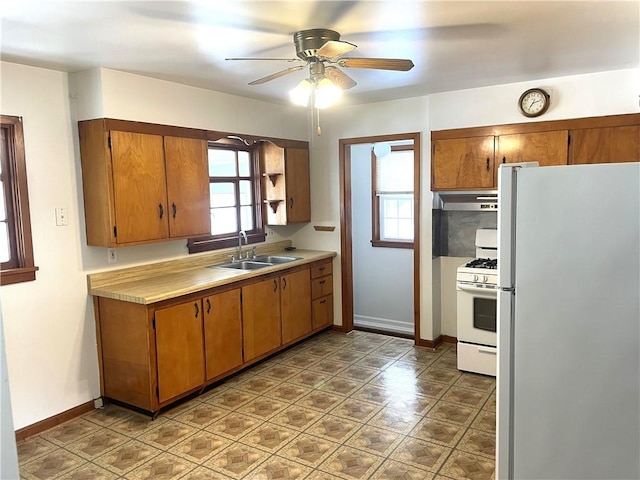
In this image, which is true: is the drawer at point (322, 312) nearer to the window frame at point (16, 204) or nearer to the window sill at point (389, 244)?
the window sill at point (389, 244)

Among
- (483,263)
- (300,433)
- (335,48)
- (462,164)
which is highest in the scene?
(335,48)

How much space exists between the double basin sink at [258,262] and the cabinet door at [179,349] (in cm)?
94

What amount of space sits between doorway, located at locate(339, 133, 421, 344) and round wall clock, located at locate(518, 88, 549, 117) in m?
0.99

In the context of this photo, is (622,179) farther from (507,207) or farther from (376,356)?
(376,356)

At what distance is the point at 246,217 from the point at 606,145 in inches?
131

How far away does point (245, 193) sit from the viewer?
5.00 meters

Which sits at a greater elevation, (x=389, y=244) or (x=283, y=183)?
(x=283, y=183)

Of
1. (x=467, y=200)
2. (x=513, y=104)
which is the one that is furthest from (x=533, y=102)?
(x=467, y=200)

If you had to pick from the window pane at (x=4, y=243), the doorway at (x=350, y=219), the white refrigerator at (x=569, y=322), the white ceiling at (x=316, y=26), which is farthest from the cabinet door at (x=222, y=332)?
the white refrigerator at (x=569, y=322)

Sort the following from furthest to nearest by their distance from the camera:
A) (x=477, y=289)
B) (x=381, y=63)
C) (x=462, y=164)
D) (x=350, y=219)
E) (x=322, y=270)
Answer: (x=350, y=219)
(x=322, y=270)
(x=462, y=164)
(x=477, y=289)
(x=381, y=63)

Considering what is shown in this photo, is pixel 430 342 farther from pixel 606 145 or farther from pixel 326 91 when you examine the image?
pixel 326 91

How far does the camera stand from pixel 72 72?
337cm

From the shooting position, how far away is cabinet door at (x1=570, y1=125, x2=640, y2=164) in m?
3.65

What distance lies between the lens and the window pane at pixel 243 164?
193 inches
